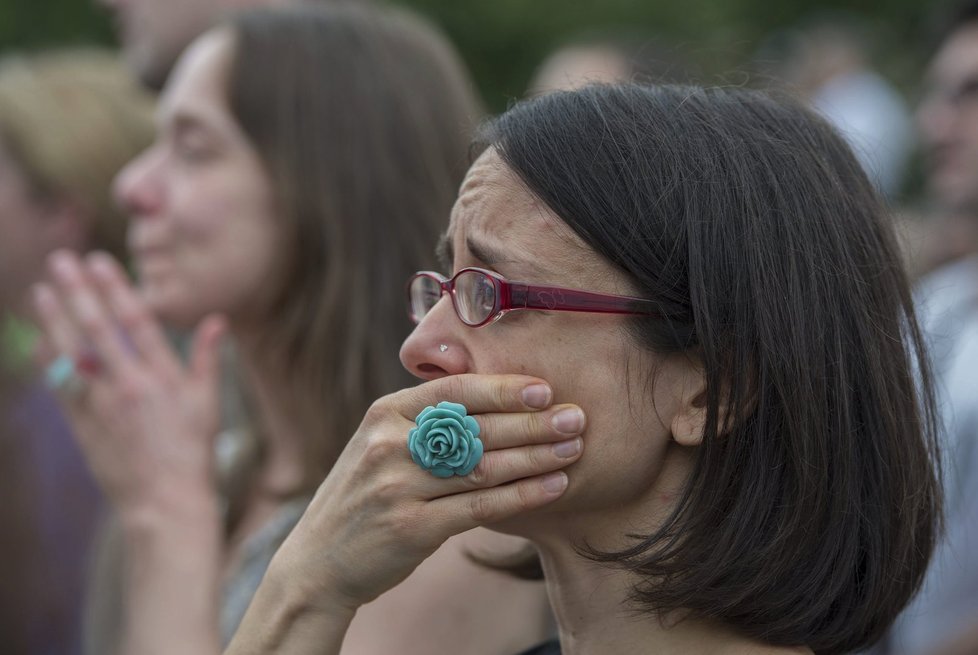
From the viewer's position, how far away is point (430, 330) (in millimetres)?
1996

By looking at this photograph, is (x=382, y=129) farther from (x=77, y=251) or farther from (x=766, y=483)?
(x=77, y=251)

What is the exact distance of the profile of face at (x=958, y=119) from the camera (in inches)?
184

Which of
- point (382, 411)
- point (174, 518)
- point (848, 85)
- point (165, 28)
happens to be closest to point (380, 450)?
point (382, 411)

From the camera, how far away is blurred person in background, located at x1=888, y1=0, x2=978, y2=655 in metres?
3.17

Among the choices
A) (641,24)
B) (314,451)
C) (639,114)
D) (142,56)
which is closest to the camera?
(639,114)

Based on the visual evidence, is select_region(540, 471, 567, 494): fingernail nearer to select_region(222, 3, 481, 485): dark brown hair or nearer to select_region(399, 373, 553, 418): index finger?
select_region(399, 373, 553, 418): index finger

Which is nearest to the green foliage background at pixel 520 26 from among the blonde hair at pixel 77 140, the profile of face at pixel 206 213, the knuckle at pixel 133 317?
the blonde hair at pixel 77 140

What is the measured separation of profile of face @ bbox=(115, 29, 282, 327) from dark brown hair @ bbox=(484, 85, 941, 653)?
54.9 inches

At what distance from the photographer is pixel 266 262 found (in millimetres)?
3262

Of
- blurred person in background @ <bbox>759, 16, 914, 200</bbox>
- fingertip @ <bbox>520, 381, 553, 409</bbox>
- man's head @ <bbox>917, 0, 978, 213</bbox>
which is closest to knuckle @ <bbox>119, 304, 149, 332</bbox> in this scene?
fingertip @ <bbox>520, 381, 553, 409</bbox>

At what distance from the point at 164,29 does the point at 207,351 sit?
175cm

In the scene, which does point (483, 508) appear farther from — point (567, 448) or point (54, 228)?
point (54, 228)

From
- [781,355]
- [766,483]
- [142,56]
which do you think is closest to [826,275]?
[781,355]

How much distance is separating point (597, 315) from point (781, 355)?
29 centimetres
